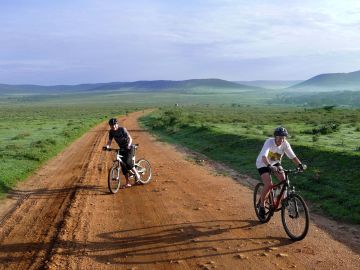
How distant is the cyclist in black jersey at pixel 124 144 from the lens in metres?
15.0

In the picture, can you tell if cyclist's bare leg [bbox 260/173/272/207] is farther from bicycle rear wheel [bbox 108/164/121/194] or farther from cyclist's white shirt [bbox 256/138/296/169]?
bicycle rear wheel [bbox 108/164/121/194]

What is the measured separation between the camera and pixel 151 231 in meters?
10.1

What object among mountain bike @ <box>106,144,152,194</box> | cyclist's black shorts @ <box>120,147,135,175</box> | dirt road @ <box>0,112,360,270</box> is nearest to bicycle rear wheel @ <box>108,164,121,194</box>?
mountain bike @ <box>106,144,152,194</box>

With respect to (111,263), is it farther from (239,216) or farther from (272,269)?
(239,216)

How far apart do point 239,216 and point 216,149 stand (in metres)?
14.5

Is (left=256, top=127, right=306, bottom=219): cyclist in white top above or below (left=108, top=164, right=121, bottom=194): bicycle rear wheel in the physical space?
above


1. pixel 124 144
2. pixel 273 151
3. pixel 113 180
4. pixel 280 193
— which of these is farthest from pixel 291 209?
pixel 124 144

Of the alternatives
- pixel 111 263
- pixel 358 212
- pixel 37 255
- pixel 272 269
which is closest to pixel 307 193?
pixel 358 212

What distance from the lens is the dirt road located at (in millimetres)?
8336

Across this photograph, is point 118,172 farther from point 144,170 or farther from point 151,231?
point 151,231

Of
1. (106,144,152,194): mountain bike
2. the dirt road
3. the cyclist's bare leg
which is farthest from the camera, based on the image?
(106,144,152,194): mountain bike

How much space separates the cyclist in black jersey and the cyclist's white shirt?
6.10 meters

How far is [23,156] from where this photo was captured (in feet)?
75.8

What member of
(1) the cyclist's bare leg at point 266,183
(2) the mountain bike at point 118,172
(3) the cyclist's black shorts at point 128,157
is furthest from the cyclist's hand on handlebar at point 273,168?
(3) the cyclist's black shorts at point 128,157
